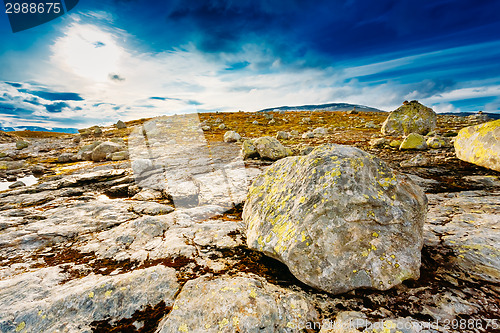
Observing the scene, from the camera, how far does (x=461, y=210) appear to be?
737 centimetres

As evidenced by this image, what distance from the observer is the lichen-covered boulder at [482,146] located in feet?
39.2

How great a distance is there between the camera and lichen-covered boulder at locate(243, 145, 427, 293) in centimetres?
448

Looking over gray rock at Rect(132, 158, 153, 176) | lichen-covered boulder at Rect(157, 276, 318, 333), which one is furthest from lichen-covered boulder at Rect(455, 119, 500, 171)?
gray rock at Rect(132, 158, 153, 176)

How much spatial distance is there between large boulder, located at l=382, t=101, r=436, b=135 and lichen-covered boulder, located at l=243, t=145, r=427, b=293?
31035 millimetres

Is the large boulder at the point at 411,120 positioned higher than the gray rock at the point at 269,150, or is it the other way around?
the large boulder at the point at 411,120

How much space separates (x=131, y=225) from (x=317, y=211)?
666 cm

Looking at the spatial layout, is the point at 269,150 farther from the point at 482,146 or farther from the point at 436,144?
the point at 436,144

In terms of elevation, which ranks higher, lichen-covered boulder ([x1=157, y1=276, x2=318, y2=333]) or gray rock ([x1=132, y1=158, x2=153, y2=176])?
gray rock ([x1=132, y1=158, x2=153, y2=176])

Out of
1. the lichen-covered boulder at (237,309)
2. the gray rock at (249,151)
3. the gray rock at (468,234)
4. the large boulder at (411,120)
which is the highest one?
the large boulder at (411,120)

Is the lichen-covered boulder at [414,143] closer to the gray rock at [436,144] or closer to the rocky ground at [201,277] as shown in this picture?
the gray rock at [436,144]

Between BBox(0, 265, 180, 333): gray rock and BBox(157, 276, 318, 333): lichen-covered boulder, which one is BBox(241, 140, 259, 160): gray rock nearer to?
BBox(0, 265, 180, 333): gray rock

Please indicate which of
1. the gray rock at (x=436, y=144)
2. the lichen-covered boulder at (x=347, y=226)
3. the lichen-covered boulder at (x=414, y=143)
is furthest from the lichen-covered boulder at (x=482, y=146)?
the lichen-covered boulder at (x=347, y=226)

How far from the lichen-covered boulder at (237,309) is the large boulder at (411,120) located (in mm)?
Answer: 34479

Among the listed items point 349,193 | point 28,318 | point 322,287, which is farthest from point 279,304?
point 28,318
